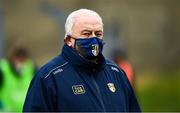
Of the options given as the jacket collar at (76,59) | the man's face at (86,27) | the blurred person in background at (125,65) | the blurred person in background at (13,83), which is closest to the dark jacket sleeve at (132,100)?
the jacket collar at (76,59)

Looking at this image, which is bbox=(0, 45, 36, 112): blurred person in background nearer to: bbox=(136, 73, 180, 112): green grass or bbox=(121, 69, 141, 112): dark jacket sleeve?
bbox=(121, 69, 141, 112): dark jacket sleeve

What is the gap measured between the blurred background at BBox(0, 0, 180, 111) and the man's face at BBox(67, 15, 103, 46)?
477 inches

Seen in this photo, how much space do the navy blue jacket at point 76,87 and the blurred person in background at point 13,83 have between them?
454 centimetres

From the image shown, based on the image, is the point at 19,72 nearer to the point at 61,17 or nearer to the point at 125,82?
the point at 125,82

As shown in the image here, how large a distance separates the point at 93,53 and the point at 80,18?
0.88 ft

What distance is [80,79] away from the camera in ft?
18.8

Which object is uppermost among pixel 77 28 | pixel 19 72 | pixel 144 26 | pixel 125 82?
pixel 77 28

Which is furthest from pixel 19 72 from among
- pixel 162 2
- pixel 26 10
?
pixel 162 2

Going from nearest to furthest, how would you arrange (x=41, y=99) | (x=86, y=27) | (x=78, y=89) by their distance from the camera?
(x=41, y=99)
(x=78, y=89)
(x=86, y=27)

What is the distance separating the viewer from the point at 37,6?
1956 cm

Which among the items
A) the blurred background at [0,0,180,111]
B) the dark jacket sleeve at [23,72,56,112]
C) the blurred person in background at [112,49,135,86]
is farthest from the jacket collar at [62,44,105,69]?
the blurred background at [0,0,180,111]

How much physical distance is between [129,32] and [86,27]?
14.3m

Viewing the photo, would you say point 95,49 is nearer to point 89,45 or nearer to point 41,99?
point 89,45

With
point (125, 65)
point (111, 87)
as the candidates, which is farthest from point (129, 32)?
point (111, 87)
